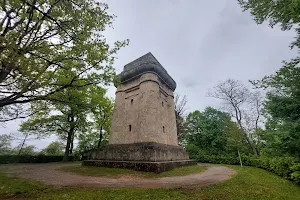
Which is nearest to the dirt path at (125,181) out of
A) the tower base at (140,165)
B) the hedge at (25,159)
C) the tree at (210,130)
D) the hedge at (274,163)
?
the tower base at (140,165)

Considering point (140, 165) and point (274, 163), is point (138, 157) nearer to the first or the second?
point (140, 165)

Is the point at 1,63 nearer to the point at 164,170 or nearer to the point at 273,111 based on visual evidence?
the point at 164,170

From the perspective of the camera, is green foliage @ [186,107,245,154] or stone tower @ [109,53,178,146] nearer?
stone tower @ [109,53,178,146]

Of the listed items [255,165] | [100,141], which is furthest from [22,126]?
[255,165]

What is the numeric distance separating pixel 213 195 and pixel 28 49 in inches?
332

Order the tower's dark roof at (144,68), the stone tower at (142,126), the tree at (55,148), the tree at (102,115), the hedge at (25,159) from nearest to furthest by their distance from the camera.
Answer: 1. the stone tower at (142,126)
2. the tower's dark roof at (144,68)
3. the hedge at (25,159)
4. the tree at (102,115)
5. the tree at (55,148)

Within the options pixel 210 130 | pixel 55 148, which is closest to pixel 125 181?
pixel 210 130

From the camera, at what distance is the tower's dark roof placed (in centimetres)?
1421

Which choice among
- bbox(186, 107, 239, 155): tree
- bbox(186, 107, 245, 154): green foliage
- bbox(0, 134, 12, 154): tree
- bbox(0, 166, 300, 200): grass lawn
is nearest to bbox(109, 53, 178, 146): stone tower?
bbox(0, 166, 300, 200): grass lawn

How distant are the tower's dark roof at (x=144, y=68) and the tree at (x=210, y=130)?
1694 cm

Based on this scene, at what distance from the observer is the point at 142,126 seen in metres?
12.2

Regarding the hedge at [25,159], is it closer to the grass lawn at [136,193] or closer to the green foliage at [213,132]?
the grass lawn at [136,193]

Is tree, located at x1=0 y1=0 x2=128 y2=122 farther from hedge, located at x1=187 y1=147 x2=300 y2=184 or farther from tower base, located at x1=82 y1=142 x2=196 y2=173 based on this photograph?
hedge, located at x1=187 y1=147 x2=300 y2=184

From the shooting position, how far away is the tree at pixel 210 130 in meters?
A: 28.1
